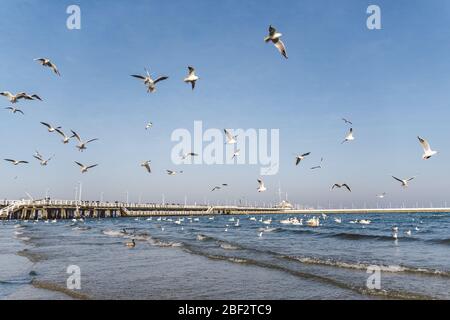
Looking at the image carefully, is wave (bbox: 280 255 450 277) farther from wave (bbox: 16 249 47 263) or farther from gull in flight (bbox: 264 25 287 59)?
wave (bbox: 16 249 47 263)

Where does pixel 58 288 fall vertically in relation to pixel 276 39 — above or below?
below

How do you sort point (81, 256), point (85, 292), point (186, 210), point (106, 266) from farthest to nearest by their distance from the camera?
point (186, 210)
point (81, 256)
point (106, 266)
point (85, 292)

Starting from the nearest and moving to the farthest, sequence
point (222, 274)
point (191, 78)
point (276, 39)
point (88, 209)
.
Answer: point (276, 39)
point (222, 274)
point (191, 78)
point (88, 209)

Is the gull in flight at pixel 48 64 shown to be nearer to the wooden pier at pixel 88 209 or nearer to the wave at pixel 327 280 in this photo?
the wave at pixel 327 280

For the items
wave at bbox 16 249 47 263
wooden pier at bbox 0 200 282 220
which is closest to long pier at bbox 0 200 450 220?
A: wooden pier at bbox 0 200 282 220

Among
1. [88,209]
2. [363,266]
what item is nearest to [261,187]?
[363,266]

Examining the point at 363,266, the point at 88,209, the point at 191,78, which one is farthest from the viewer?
the point at 88,209

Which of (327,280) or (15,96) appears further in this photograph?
(15,96)

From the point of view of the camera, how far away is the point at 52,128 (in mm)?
23375

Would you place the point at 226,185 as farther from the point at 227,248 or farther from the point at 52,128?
the point at 52,128

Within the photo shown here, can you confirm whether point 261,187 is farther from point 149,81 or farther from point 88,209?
point 88,209
